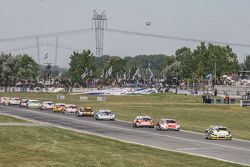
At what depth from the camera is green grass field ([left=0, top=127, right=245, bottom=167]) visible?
3262 cm

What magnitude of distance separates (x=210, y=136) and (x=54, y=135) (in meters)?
12.2

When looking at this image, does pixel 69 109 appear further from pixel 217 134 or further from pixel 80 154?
pixel 80 154

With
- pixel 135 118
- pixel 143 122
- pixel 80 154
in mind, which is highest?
pixel 135 118

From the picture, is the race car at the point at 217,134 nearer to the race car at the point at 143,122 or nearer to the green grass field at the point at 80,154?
the green grass field at the point at 80,154

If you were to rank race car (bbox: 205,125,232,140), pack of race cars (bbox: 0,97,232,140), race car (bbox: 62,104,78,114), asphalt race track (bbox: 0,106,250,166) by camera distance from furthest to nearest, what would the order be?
race car (bbox: 62,104,78,114)
pack of race cars (bbox: 0,97,232,140)
race car (bbox: 205,125,232,140)
asphalt race track (bbox: 0,106,250,166)

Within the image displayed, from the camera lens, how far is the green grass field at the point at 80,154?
3262 cm

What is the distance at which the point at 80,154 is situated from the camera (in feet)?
121

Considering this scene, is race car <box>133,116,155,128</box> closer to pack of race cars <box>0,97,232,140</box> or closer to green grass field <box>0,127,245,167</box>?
pack of race cars <box>0,97,232,140</box>

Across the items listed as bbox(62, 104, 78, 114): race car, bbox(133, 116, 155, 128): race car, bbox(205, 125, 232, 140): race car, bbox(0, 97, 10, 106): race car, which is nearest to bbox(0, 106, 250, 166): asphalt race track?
bbox(205, 125, 232, 140): race car

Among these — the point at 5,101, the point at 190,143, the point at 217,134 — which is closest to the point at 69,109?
the point at 5,101

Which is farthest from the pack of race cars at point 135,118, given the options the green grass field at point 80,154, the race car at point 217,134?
the green grass field at point 80,154

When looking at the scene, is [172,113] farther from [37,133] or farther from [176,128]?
[37,133]

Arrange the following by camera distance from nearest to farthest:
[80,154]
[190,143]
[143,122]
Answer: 1. [80,154]
2. [190,143]
3. [143,122]

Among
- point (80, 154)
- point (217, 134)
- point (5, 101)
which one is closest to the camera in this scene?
point (80, 154)
